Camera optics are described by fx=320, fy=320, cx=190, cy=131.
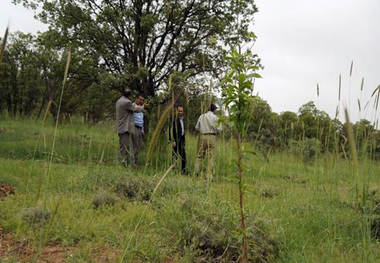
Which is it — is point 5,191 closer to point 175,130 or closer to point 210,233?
point 210,233

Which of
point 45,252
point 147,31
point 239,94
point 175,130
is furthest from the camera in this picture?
point 147,31

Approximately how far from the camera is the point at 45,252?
2.65m

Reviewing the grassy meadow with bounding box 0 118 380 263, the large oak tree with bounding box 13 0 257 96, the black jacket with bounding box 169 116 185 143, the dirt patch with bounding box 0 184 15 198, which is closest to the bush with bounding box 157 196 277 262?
the grassy meadow with bounding box 0 118 380 263

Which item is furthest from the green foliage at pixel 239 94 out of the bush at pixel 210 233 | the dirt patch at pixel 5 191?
the dirt patch at pixel 5 191

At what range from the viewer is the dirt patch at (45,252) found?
244 centimetres

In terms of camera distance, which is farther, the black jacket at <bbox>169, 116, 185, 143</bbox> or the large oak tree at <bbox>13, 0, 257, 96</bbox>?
the large oak tree at <bbox>13, 0, 257, 96</bbox>

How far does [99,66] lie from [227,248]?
34.6 ft

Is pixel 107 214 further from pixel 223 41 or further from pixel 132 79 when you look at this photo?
pixel 223 41

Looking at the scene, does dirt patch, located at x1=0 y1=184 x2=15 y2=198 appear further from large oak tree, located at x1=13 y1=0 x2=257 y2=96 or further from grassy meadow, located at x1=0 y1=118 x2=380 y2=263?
large oak tree, located at x1=13 y1=0 x2=257 y2=96

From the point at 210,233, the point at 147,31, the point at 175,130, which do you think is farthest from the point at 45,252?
the point at 147,31

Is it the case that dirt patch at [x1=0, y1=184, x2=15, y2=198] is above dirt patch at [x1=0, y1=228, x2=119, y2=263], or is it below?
above

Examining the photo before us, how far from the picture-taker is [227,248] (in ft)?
8.36

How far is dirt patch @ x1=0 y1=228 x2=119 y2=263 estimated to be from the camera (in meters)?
2.44

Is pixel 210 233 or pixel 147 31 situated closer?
pixel 210 233
